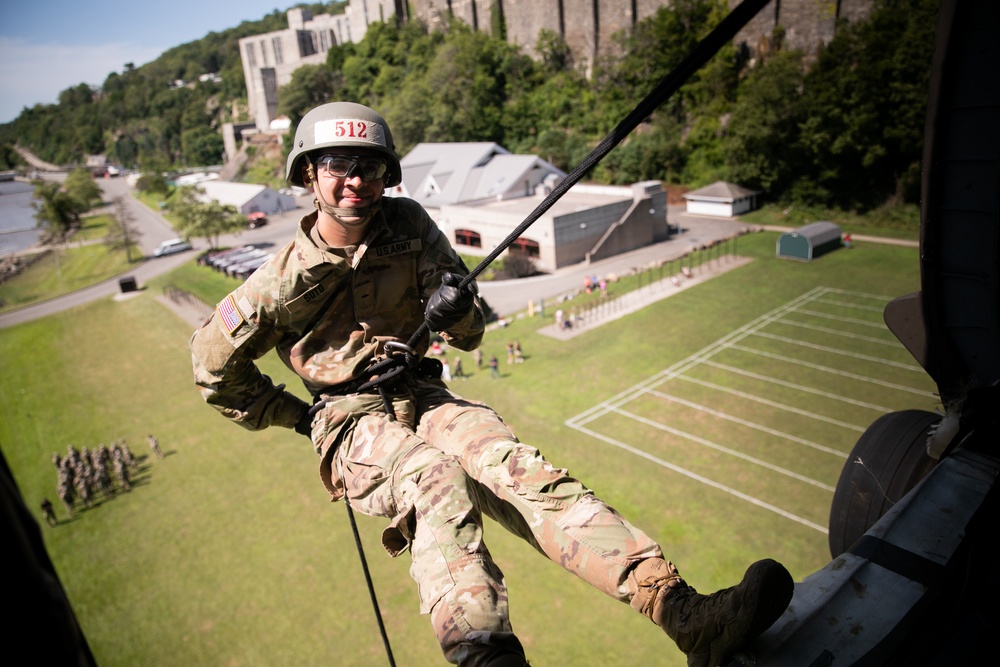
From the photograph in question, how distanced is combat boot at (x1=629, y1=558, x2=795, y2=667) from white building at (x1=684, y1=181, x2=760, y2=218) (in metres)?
38.3

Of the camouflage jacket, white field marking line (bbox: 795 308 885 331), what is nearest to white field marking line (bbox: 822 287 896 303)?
white field marking line (bbox: 795 308 885 331)

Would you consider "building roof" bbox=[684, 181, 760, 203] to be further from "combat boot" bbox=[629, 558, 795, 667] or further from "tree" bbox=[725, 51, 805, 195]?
"combat boot" bbox=[629, 558, 795, 667]

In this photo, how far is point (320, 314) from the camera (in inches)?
168

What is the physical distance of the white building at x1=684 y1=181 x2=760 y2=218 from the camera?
3875cm

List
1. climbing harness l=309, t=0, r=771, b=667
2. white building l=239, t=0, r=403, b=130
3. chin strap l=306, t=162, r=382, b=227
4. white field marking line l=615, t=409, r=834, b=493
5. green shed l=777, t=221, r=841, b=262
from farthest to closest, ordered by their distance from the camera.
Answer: white building l=239, t=0, r=403, b=130 → green shed l=777, t=221, r=841, b=262 → white field marking line l=615, t=409, r=834, b=493 → chin strap l=306, t=162, r=382, b=227 → climbing harness l=309, t=0, r=771, b=667

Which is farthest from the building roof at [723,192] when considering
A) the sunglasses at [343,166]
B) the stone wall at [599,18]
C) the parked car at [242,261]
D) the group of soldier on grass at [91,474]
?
the sunglasses at [343,166]

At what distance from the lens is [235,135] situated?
83750mm

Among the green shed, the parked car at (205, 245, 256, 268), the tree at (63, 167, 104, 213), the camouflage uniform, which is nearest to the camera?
the camouflage uniform

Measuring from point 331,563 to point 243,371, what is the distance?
11.5 m

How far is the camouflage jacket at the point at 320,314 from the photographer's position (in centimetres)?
402

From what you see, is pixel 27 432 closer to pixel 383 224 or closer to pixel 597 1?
pixel 383 224

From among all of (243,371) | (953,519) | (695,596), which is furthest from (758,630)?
(243,371)

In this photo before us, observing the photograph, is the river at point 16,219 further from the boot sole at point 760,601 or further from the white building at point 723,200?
the boot sole at point 760,601

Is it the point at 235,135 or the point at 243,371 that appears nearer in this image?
the point at 243,371
